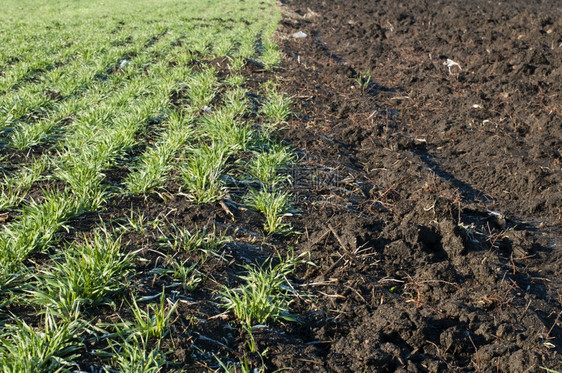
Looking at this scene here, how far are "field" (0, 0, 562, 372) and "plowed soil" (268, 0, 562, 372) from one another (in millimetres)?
20

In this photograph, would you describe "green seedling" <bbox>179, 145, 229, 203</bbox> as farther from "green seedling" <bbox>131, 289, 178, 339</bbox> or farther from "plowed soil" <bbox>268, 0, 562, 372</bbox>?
"green seedling" <bbox>131, 289, 178, 339</bbox>

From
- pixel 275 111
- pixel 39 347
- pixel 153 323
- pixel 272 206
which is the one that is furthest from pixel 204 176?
pixel 275 111

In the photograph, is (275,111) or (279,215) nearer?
(279,215)

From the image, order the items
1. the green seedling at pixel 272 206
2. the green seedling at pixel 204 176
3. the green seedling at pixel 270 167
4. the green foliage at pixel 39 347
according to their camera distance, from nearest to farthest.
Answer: the green foliage at pixel 39 347, the green seedling at pixel 272 206, the green seedling at pixel 204 176, the green seedling at pixel 270 167

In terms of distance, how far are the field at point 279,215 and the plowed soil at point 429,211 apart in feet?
0.06

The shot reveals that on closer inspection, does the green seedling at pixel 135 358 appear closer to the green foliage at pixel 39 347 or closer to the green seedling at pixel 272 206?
the green foliage at pixel 39 347

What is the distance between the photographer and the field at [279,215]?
2.87m

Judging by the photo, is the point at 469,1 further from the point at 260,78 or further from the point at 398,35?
the point at 260,78

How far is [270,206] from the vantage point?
4.22m

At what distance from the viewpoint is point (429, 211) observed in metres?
4.46

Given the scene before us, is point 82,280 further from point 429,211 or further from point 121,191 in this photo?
point 429,211

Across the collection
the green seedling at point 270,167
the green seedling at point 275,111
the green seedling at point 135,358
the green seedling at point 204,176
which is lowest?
the green seedling at point 275,111

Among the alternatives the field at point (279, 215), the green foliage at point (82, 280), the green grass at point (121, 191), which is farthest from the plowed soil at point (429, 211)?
the green foliage at point (82, 280)

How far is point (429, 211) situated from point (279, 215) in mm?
1392
